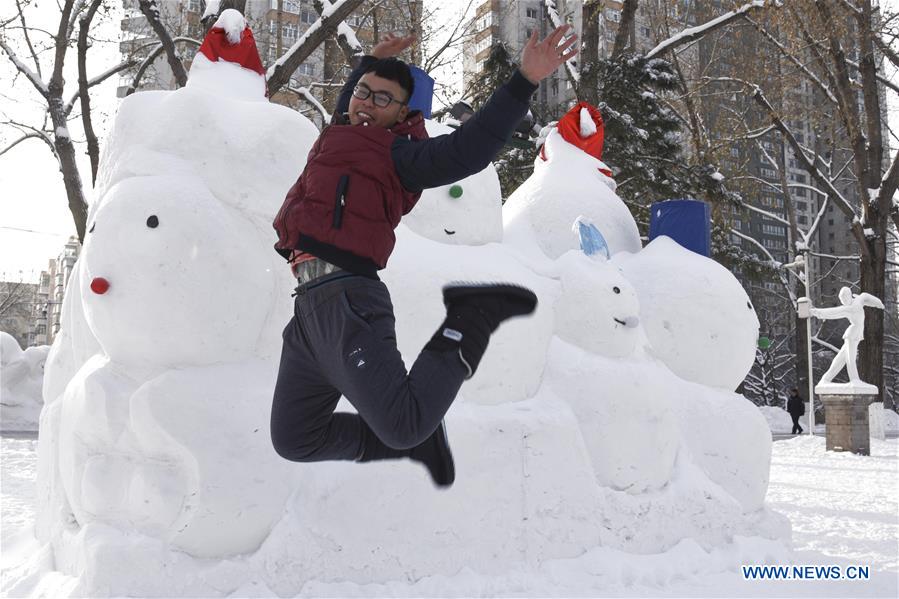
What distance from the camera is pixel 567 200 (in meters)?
4.79

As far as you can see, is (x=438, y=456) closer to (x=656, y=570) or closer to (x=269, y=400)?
(x=269, y=400)

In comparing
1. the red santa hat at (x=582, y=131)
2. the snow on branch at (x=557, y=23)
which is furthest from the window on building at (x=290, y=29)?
the red santa hat at (x=582, y=131)

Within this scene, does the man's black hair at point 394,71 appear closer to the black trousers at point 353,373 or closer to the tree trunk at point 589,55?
the black trousers at point 353,373

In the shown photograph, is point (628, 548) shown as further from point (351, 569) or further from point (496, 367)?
point (351, 569)

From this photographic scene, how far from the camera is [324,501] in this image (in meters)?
3.32

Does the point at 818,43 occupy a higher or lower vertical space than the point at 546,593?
higher

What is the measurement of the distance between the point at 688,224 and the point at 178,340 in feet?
11.2

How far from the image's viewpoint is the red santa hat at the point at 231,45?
13.3ft

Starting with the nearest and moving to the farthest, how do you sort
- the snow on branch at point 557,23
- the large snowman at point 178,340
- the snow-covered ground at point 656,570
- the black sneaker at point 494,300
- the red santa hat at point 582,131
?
1. the black sneaker at point 494,300
2. the large snowman at point 178,340
3. the snow-covered ground at point 656,570
4. the red santa hat at point 582,131
5. the snow on branch at point 557,23

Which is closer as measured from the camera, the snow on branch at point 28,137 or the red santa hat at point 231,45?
the red santa hat at point 231,45

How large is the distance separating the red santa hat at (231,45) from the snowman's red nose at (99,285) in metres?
1.49

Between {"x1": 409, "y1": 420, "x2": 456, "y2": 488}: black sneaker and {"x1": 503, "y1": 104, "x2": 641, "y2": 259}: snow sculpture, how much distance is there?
62.5 inches

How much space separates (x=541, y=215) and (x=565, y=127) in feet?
2.88

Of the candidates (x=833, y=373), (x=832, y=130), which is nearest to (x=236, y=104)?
(x=833, y=373)
